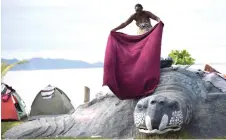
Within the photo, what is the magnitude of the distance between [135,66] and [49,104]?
11.3 feet

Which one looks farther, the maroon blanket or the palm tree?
the maroon blanket

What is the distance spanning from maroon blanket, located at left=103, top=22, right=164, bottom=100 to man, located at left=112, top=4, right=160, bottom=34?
0.20 metres

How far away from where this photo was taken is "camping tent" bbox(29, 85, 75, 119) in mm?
10477

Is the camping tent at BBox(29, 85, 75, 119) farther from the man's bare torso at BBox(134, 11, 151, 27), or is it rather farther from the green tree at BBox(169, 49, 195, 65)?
the man's bare torso at BBox(134, 11, 151, 27)

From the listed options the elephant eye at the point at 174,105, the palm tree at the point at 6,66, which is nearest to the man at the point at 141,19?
the elephant eye at the point at 174,105

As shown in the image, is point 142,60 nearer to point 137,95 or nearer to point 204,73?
point 137,95

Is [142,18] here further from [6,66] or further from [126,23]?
[6,66]

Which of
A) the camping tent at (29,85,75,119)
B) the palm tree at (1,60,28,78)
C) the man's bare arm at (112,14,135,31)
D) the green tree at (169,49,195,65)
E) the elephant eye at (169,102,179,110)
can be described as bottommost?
the camping tent at (29,85,75,119)

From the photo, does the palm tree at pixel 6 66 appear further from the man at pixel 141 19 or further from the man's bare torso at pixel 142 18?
the man's bare torso at pixel 142 18

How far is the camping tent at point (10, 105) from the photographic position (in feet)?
32.1

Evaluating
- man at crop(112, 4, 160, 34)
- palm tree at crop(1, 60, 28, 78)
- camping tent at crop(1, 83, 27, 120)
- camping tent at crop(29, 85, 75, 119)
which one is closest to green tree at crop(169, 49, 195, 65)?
camping tent at crop(29, 85, 75, 119)

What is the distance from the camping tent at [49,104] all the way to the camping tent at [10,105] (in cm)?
34

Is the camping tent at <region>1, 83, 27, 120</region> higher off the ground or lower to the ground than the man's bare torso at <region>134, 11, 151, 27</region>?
lower

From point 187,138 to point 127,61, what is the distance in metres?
1.59
